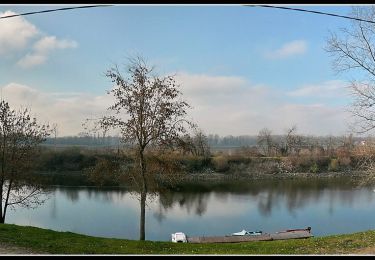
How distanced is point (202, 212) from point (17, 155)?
11.2 metres

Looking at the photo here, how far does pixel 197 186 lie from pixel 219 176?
801 cm

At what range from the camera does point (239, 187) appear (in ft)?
112

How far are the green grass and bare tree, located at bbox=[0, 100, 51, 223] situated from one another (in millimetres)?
6122

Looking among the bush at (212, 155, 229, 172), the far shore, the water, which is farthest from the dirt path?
the bush at (212, 155, 229, 172)

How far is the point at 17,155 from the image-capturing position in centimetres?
1595

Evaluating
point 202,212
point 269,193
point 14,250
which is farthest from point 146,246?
point 269,193

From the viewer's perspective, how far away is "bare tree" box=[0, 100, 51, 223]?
51.6ft

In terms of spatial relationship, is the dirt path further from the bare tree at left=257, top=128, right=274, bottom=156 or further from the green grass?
the bare tree at left=257, top=128, right=274, bottom=156

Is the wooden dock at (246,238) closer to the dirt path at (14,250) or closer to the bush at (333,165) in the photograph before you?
the dirt path at (14,250)

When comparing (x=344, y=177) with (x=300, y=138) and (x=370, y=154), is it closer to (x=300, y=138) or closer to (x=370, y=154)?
(x=300, y=138)

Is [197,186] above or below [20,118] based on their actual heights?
below

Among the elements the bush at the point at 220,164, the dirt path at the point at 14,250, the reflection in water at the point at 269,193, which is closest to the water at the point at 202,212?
the reflection in water at the point at 269,193

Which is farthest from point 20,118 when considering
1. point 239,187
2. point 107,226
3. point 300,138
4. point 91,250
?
point 300,138

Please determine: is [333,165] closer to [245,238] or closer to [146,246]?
[245,238]
